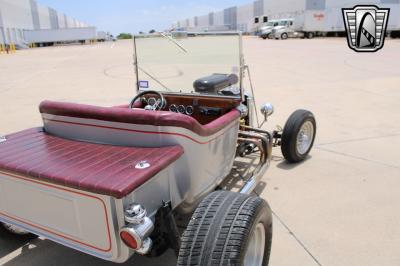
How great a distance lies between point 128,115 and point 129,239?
80cm

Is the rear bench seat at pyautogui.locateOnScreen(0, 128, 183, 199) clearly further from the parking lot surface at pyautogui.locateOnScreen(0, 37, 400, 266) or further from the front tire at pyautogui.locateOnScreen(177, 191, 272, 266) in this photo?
the parking lot surface at pyautogui.locateOnScreen(0, 37, 400, 266)

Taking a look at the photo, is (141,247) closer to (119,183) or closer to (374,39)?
(119,183)

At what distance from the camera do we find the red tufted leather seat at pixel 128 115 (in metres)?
2.23

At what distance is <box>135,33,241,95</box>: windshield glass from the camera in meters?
3.53

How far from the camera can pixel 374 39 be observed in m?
19.8

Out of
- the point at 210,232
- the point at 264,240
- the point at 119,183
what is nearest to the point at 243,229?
the point at 210,232

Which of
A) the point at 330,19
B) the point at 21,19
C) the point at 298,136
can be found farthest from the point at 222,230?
the point at 21,19

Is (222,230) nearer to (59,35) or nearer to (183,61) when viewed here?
(183,61)

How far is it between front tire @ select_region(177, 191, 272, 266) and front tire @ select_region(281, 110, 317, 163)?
2061mm

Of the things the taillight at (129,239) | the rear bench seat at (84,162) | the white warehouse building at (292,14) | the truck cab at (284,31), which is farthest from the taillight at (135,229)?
the truck cab at (284,31)

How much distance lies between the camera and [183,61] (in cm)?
368

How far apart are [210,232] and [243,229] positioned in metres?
0.17

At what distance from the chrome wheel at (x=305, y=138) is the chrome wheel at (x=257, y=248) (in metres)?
2.25

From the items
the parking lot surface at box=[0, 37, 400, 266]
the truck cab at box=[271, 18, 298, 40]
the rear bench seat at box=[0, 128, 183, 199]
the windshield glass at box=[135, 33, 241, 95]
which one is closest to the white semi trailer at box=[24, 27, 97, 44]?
the truck cab at box=[271, 18, 298, 40]
